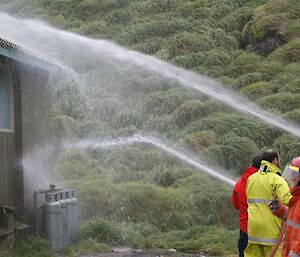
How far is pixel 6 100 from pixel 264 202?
16.2 ft

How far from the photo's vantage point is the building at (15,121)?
8677 millimetres

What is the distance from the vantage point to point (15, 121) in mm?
9273

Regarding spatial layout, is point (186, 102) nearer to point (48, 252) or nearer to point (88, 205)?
point (88, 205)

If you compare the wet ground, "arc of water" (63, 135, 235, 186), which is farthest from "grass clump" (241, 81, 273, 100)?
the wet ground

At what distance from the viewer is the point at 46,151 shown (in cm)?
1063

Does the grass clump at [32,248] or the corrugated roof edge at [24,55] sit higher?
the corrugated roof edge at [24,55]

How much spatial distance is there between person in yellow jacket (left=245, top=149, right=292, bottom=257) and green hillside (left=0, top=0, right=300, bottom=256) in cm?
381

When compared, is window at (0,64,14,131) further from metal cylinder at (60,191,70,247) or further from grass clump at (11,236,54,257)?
grass clump at (11,236,54,257)

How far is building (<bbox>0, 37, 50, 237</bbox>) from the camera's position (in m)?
8.68

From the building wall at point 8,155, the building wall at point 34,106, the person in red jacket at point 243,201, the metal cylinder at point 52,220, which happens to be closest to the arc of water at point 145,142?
the building wall at point 34,106

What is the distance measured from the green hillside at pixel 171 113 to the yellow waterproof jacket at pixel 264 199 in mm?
3859

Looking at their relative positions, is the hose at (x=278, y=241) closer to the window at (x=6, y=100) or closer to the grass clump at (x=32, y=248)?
the grass clump at (x=32, y=248)

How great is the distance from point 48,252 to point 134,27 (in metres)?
16.3

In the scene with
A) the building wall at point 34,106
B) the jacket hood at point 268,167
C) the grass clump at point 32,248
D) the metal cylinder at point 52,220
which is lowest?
the grass clump at point 32,248
